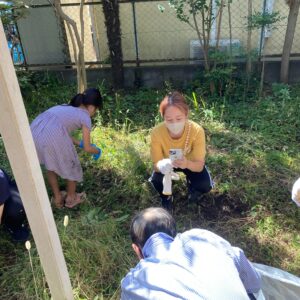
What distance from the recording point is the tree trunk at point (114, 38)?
468cm

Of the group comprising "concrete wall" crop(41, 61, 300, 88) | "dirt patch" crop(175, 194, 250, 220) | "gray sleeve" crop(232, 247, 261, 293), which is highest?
"concrete wall" crop(41, 61, 300, 88)

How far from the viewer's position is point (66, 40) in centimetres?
531

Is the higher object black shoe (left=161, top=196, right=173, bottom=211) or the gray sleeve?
the gray sleeve

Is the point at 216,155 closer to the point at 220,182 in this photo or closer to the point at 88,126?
the point at 220,182

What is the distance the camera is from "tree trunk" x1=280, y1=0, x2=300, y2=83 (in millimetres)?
4375

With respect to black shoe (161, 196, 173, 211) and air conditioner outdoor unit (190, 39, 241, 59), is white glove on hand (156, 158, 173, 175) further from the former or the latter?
air conditioner outdoor unit (190, 39, 241, 59)

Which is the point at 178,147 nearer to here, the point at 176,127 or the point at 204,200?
Answer: the point at 176,127

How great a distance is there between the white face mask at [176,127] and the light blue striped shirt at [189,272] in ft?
3.77

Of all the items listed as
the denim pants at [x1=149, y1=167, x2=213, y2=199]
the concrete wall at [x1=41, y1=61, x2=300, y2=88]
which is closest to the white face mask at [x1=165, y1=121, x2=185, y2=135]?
the denim pants at [x1=149, y1=167, x2=213, y2=199]

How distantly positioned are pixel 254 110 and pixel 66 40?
305 centimetres

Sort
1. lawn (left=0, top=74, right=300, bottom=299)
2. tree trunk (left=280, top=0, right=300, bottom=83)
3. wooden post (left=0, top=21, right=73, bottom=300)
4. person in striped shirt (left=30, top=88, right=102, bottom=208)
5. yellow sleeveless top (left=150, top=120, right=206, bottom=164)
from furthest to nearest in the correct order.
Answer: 1. tree trunk (left=280, top=0, right=300, bottom=83)
2. person in striped shirt (left=30, top=88, right=102, bottom=208)
3. yellow sleeveless top (left=150, top=120, right=206, bottom=164)
4. lawn (left=0, top=74, right=300, bottom=299)
5. wooden post (left=0, top=21, right=73, bottom=300)

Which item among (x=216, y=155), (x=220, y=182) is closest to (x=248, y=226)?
(x=220, y=182)

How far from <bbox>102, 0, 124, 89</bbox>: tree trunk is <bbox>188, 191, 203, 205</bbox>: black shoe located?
288 cm

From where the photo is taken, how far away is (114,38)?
15.9 ft
